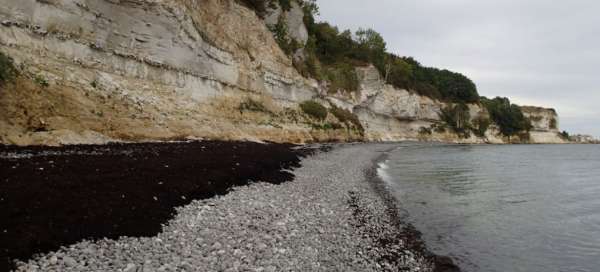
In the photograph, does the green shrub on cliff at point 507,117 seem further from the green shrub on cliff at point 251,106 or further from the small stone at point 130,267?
the small stone at point 130,267

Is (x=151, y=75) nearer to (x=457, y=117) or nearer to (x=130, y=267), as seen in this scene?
(x=130, y=267)

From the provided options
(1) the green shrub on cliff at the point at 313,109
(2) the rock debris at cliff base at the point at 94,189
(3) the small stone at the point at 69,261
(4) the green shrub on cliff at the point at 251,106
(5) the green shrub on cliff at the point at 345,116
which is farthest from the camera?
(5) the green shrub on cliff at the point at 345,116

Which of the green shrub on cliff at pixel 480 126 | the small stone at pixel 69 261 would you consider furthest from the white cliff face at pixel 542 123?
the small stone at pixel 69 261

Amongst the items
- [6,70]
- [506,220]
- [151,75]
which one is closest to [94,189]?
[6,70]

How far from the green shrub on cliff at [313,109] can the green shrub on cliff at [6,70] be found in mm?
38527

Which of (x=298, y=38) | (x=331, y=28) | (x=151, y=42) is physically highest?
(x=331, y=28)

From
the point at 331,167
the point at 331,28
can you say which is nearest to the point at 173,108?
the point at 331,167

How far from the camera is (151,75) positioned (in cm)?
2869

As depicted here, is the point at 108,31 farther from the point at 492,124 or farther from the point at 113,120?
the point at 492,124

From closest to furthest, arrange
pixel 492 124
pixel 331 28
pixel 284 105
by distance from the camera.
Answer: pixel 284 105 < pixel 331 28 < pixel 492 124

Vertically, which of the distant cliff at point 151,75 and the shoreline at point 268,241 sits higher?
the distant cliff at point 151,75

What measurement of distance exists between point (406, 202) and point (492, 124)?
119m

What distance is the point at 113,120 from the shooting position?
76.2ft

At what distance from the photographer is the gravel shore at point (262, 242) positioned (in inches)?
282
